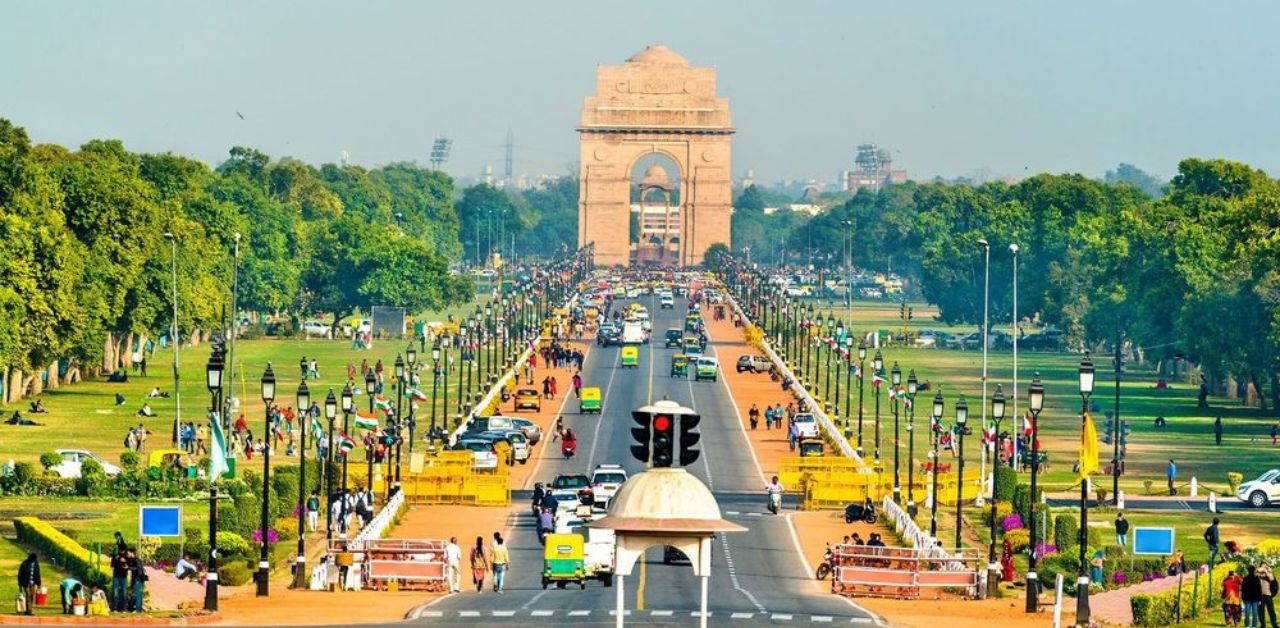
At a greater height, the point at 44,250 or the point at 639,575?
the point at 44,250

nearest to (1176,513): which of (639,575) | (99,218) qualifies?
(639,575)

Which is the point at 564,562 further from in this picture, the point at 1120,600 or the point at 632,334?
the point at 632,334

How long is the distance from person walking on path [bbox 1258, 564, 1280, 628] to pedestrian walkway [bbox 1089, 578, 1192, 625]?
250 cm

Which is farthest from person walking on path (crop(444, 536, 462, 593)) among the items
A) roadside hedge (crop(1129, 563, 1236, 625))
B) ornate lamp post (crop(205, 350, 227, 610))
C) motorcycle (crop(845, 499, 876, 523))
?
motorcycle (crop(845, 499, 876, 523))

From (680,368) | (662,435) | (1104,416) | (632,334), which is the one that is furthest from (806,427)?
(662,435)

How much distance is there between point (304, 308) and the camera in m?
169

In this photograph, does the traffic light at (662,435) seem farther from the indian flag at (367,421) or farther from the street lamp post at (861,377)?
the street lamp post at (861,377)

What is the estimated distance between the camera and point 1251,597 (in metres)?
46.7

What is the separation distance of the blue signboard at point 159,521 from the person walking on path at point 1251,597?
1998 centimetres

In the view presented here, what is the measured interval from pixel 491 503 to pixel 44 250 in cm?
3326

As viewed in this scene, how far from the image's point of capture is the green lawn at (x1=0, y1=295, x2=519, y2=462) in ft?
292

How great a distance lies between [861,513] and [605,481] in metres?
6.48

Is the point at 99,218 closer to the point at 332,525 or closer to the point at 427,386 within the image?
the point at 427,386

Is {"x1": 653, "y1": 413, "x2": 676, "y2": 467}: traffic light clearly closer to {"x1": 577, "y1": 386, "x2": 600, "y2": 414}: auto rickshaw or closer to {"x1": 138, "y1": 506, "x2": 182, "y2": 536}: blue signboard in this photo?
{"x1": 138, "y1": 506, "x2": 182, "y2": 536}: blue signboard
